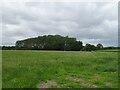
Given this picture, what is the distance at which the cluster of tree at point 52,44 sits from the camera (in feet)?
403

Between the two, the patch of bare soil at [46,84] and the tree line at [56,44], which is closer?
the patch of bare soil at [46,84]

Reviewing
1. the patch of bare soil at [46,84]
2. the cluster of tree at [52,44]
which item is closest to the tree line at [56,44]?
the cluster of tree at [52,44]

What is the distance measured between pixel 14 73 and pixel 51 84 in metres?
3.51

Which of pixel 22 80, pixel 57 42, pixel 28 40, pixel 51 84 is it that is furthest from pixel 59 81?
pixel 28 40

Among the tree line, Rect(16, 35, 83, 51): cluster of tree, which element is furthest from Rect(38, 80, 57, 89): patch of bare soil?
the tree line

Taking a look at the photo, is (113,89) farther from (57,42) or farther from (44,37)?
(44,37)

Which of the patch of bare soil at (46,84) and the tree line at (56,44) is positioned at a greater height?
the tree line at (56,44)

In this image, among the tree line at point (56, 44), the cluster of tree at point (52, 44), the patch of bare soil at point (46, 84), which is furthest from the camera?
the tree line at point (56, 44)

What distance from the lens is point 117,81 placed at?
1305cm

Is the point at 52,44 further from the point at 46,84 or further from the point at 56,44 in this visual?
the point at 46,84

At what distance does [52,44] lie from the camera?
405ft

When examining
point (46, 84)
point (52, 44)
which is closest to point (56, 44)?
point (52, 44)

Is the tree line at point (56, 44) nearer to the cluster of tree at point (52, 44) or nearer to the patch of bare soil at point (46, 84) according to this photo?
the cluster of tree at point (52, 44)

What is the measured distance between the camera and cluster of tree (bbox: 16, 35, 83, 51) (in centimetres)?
12294
